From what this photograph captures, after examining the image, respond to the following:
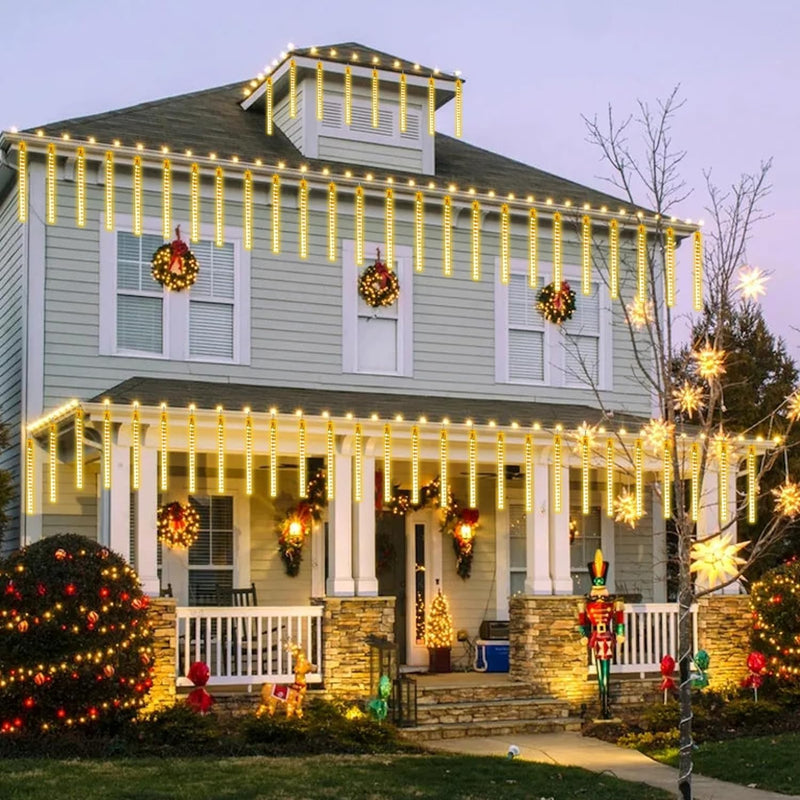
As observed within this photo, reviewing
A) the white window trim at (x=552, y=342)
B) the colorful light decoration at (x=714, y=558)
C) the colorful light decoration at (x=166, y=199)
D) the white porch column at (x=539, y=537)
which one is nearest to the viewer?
the colorful light decoration at (x=714, y=558)

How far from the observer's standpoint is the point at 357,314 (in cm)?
1652

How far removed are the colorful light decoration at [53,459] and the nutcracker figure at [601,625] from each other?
19.0 feet

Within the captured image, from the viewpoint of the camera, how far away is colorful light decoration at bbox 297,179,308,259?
16031mm

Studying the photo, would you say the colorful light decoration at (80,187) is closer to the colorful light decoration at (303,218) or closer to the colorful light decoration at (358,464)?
the colorful light decoration at (303,218)

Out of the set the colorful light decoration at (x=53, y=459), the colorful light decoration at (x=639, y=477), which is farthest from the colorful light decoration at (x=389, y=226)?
the colorful light decoration at (x=639, y=477)

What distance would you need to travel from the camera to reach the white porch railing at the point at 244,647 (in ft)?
44.3

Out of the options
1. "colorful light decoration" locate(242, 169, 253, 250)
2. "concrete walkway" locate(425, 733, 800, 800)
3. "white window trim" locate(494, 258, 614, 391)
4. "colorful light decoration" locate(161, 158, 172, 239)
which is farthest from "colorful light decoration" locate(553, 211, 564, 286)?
"concrete walkway" locate(425, 733, 800, 800)

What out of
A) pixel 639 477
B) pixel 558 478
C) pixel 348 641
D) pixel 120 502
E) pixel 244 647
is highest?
pixel 558 478

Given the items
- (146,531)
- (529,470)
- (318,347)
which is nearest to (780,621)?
(529,470)

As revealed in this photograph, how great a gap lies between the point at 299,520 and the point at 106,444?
344 centimetres

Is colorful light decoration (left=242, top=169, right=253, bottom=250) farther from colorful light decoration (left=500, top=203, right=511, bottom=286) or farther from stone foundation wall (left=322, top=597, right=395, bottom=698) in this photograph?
stone foundation wall (left=322, top=597, right=395, bottom=698)

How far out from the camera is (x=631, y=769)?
12.0 m

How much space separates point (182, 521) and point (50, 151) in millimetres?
4382

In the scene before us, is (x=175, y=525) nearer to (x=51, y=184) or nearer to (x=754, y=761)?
(x=51, y=184)
